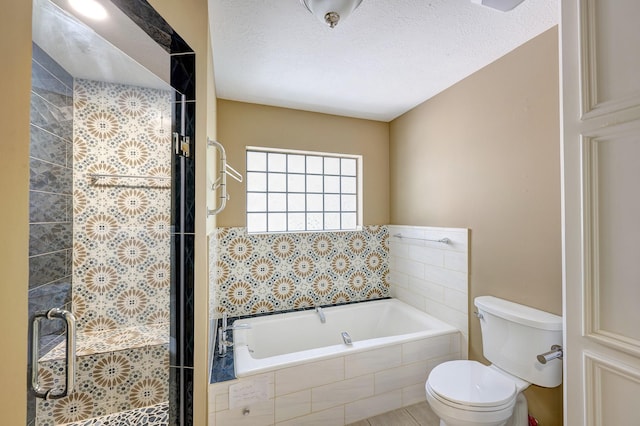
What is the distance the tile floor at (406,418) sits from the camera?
1803mm

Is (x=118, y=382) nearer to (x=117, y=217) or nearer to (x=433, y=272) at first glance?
(x=117, y=217)

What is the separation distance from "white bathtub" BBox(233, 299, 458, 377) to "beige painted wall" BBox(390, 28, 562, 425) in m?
0.52

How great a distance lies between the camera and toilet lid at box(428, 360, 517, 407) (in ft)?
4.36

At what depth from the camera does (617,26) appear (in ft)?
2.66

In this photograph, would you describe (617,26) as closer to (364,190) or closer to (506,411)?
(506,411)

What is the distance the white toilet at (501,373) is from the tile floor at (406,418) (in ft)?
1.59

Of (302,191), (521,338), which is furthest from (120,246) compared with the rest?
(521,338)

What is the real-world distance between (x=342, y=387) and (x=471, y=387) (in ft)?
2.59

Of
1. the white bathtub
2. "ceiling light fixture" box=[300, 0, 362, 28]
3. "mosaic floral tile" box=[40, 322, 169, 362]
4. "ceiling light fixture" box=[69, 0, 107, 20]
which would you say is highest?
"ceiling light fixture" box=[300, 0, 362, 28]

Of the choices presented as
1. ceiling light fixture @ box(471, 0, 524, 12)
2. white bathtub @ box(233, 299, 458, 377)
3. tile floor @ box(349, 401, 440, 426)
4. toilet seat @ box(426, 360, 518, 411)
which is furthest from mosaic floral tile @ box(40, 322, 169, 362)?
ceiling light fixture @ box(471, 0, 524, 12)

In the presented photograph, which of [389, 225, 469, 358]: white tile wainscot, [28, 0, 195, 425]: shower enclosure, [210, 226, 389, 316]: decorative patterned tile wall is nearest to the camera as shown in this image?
[28, 0, 195, 425]: shower enclosure

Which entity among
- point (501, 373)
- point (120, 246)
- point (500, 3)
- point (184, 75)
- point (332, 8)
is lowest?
point (501, 373)

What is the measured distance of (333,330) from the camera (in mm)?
2541

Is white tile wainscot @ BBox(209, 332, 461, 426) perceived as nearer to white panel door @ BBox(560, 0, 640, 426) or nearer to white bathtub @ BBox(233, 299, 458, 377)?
white bathtub @ BBox(233, 299, 458, 377)
